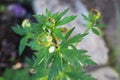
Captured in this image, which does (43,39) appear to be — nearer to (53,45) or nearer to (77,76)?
(53,45)

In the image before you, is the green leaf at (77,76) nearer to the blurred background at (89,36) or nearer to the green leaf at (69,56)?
the green leaf at (69,56)

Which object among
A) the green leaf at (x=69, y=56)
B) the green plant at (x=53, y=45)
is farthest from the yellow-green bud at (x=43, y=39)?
the green leaf at (x=69, y=56)

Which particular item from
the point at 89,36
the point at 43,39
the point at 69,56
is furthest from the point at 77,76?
the point at 89,36

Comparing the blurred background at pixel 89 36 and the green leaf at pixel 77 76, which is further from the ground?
the blurred background at pixel 89 36

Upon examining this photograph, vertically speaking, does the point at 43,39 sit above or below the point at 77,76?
above

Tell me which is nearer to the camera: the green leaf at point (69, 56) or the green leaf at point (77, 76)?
the green leaf at point (69, 56)

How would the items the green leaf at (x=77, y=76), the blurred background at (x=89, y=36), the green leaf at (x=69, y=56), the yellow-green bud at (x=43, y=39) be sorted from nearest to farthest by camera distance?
the yellow-green bud at (x=43, y=39), the green leaf at (x=69, y=56), the green leaf at (x=77, y=76), the blurred background at (x=89, y=36)

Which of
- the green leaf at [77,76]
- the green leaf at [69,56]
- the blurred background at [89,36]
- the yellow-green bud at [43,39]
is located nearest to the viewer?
the yellow-green bud at [43,39]

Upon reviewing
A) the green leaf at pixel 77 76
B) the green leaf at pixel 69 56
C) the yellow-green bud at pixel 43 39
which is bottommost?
the green leaf at pixel 77 76

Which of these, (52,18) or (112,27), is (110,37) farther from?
(52,18)
